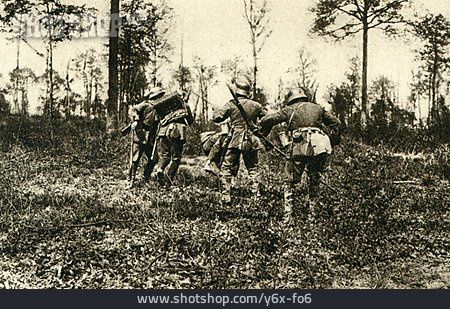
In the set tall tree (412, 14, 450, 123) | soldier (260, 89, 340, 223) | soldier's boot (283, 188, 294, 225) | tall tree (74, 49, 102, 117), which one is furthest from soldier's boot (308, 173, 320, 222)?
tall tree (74, 49, 102, 117)

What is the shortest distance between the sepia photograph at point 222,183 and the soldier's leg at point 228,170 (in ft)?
0.05

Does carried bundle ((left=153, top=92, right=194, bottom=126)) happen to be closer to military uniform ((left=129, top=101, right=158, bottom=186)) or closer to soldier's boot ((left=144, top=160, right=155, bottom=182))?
military uniform ((left=129, top=101, right=158, bottom=186))

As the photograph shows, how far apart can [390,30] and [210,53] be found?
6.71 metres

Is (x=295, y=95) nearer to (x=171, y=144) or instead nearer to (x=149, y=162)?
(x=171, y=144)

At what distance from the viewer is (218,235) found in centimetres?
646

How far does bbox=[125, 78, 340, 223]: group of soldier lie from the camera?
7336 mm

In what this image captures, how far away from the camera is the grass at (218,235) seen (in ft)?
18.6

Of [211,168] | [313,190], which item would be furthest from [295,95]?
[211,168]

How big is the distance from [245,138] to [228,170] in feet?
1.85

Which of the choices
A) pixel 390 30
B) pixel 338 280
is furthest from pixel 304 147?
pixel 390 30

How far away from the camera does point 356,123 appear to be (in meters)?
13.6

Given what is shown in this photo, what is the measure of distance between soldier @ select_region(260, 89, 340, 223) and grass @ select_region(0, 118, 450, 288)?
1.15 ft

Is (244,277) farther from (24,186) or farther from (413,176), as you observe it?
(413,176)

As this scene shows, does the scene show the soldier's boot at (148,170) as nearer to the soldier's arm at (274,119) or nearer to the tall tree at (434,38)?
the soldier's arm at (274,119)
